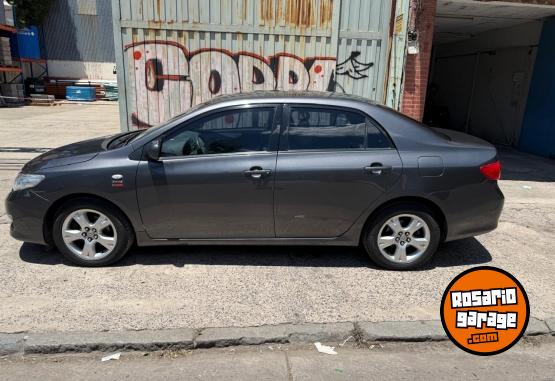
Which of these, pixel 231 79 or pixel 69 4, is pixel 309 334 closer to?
pixel 231 79

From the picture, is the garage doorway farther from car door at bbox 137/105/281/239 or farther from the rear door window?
car door at bbox 137/105/281/239

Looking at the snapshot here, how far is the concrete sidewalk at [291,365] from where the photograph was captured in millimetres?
2729

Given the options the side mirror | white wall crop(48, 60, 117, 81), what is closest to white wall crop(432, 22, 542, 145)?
the side mirror

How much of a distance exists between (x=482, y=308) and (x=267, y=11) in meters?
6.60

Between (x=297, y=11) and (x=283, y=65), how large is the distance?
980mm

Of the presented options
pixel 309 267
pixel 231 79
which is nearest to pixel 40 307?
pixel 309 267

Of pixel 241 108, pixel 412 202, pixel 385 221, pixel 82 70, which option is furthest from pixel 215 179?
pixel 82 70

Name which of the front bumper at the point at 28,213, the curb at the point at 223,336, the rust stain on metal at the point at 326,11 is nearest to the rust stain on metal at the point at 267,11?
the rust stain on metal at the point at 326,11

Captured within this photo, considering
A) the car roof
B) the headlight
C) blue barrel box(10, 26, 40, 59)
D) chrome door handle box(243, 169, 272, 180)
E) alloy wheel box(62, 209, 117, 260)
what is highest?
blue barrel box(10, 26, 40, 59)

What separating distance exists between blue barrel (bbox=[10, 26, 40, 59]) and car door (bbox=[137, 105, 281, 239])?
29.5 metres

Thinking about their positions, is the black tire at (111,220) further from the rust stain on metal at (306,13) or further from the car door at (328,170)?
the rust stain on metal at (306,13)

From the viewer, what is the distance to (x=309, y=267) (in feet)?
13.5

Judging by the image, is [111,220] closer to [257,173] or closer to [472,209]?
[257,173]

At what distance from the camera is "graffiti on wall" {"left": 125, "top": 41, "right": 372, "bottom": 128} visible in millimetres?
7680
